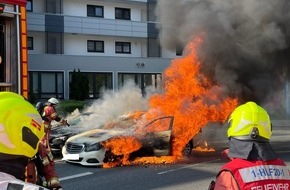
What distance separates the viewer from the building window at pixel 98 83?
2958 centimetres

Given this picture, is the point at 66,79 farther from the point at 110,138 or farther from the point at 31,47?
the point at 110,138

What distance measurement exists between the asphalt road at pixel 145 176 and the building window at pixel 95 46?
19.9m

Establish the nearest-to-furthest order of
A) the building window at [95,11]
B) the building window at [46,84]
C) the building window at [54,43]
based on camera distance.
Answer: the building window at [46,84] < the building window at [54,43] < the building window at [95,11]

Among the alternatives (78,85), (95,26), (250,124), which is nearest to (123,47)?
(95,26)

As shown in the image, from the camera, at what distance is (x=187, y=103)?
36.2 ft

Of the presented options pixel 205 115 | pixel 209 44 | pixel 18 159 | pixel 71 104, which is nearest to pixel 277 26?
pixel 209 44

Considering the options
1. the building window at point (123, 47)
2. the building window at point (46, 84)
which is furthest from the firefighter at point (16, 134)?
the building window at point (123, 47)

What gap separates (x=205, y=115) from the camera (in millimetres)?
11102

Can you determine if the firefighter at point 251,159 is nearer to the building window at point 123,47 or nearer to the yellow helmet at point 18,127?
the yellow helmet at point 18,127

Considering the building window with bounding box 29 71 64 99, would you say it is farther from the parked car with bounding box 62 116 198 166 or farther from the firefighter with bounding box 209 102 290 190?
the firefighter with bounding box 209 102 290 190

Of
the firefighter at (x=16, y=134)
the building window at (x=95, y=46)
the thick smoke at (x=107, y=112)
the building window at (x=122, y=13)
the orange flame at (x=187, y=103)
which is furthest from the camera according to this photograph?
the building window at (x=122, y=13)

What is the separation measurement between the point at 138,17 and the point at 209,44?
21.3 meters

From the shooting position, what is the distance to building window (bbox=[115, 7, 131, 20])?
3167cm

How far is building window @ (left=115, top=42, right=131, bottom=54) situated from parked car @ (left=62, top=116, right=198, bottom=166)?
816 inches
